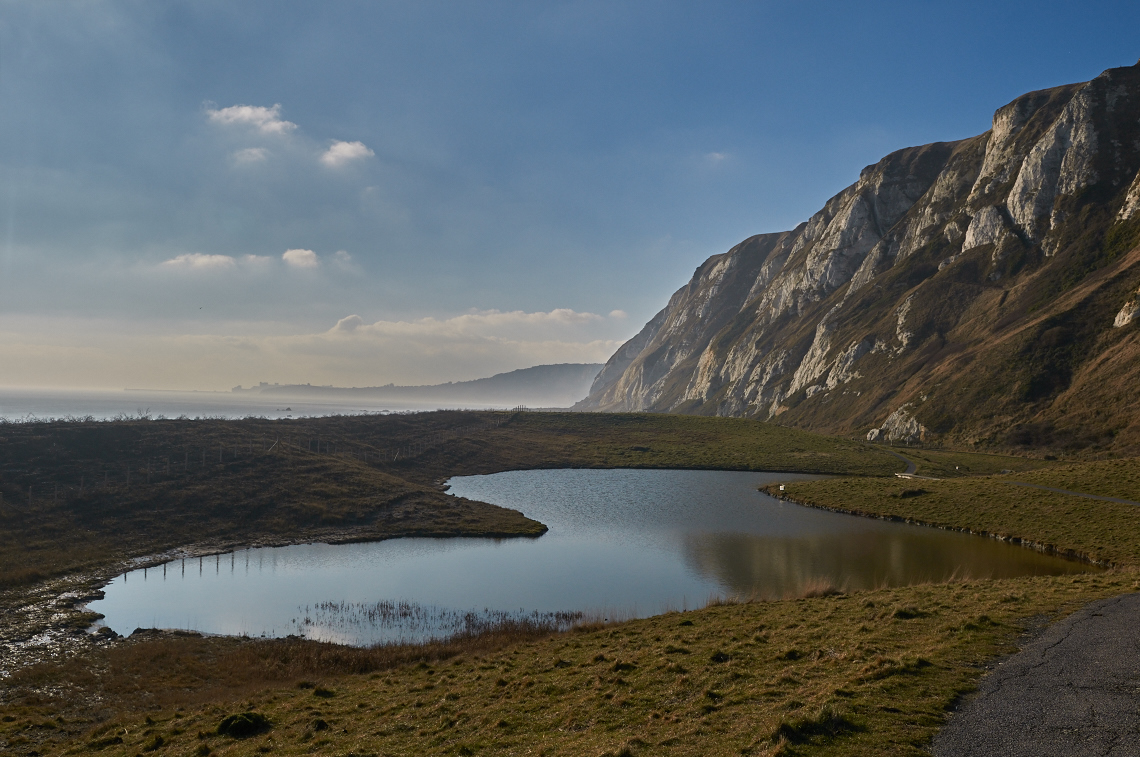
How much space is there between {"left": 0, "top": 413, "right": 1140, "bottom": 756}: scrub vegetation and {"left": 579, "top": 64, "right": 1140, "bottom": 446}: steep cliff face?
4950 cm

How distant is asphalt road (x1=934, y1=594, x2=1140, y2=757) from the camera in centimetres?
1048

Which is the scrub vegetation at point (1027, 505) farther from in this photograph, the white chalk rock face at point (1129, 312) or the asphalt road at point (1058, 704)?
the white chalk rock face at point (1129, 312)

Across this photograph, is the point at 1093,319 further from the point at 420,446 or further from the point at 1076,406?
the point at 420,446

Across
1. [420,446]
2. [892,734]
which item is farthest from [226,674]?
[420,446]

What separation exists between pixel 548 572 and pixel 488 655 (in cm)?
1735

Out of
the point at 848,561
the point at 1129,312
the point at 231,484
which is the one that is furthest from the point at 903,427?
the point at 231,484

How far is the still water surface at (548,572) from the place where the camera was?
3325 cm

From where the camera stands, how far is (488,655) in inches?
982

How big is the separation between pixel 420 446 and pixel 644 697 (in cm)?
9030

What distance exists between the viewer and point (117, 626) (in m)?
31.2

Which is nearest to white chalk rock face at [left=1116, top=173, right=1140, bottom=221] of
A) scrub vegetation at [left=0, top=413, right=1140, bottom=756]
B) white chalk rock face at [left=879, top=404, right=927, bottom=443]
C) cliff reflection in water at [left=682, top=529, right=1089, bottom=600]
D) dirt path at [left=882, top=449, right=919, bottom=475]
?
white chalk rock face at [left=879, top=404, right=927, bottom=443]

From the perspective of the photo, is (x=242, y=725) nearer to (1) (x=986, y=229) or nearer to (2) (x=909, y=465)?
(2) (x=909, y=465)

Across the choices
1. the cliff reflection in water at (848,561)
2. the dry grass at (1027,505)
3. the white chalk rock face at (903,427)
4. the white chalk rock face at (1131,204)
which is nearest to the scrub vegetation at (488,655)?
the dry grass at (1027,505)

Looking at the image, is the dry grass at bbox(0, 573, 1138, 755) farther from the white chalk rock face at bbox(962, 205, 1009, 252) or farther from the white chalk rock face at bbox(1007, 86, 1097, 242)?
the white chalk rock face at bbox(962, 205, 1009, 252)
